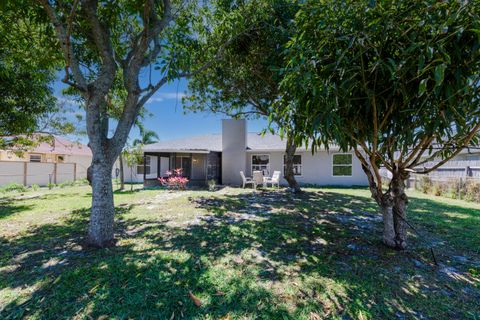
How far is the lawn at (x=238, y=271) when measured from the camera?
2.47m

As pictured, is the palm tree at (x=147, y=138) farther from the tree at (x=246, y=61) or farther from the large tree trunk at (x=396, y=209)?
the large tree trunk at (x=396, y=209)

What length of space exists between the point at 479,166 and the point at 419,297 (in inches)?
429

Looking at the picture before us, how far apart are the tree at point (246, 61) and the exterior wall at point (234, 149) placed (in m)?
4.20

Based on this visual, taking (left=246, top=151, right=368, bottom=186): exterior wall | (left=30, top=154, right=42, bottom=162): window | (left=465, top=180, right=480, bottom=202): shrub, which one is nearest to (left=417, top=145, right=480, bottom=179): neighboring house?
(left=465, top=180, right=480, bottom=202): shrub

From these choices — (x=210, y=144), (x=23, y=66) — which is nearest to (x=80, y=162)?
(x=210, y=144)

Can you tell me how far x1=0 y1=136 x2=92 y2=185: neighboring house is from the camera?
14.4 meters

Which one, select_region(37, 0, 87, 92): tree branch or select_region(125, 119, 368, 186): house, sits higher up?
select_region(37, 0, 87, 92): tree branch

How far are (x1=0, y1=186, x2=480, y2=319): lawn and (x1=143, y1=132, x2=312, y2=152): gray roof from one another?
30.4 feet

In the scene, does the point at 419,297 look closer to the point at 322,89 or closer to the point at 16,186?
the point at 322,89

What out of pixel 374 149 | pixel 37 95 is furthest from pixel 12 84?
pixel 374 149

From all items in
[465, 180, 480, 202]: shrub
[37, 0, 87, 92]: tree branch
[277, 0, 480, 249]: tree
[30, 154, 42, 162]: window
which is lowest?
[465, 180, 480, 202]: shrub

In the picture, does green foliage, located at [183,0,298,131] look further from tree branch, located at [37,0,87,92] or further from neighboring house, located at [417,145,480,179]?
neighboring house, located at [417,145,480,179]

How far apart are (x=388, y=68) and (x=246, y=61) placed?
5907 millimetres

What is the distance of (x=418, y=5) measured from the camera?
8.50 ft
